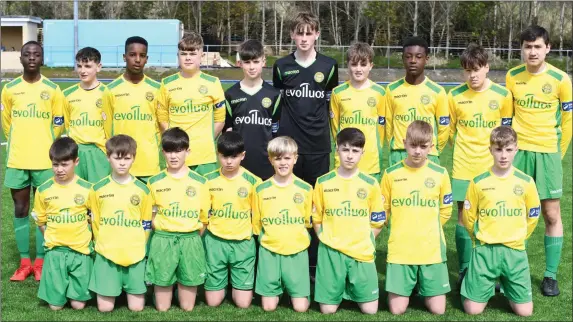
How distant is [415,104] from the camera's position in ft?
16.7

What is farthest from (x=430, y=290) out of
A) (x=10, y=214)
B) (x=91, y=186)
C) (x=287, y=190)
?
(x=10, y=214)

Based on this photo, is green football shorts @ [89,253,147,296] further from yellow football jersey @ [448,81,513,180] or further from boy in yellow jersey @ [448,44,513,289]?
yellow football jersey @ [448,81,513,180]

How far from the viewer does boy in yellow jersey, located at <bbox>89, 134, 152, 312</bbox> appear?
14.8 ft

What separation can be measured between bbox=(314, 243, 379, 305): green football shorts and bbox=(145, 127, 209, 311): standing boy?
33.8 inches

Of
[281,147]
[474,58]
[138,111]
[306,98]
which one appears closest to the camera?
[281,147]

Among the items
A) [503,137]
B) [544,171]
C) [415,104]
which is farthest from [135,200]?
[544,171]

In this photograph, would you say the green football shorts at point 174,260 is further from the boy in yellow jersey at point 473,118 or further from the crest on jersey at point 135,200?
the boy in yellow jersey at point 473,118

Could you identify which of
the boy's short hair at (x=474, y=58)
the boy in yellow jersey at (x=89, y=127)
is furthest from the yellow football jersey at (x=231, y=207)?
the boy's short hair at (x=474, y=58)

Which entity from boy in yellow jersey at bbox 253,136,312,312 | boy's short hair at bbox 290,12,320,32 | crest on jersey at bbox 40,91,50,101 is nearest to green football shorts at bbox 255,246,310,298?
boy in yellow jersey at bbox 253,136,312,312

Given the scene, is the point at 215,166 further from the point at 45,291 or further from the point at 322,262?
the point at 45,291

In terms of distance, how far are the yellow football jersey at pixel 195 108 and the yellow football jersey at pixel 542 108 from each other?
94.1 inches

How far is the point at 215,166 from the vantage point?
518 cm

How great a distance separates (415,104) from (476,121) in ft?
1.63

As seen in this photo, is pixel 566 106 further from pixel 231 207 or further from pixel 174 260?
pixel 174 260
